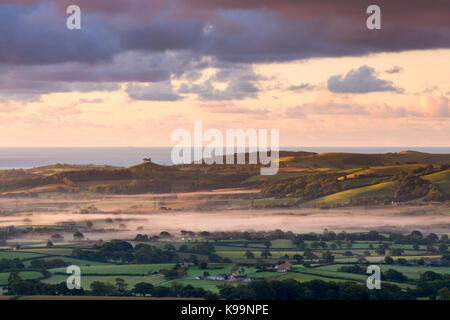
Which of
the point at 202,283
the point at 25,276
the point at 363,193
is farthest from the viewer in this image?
the point at 363,193

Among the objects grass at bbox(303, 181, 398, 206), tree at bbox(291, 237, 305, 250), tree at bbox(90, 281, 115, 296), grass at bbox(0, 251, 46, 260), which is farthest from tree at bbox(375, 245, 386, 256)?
grass at bbox(0, 251, 46, 260)

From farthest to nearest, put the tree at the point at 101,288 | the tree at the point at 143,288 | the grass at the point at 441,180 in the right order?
the grass at the point at 441,180 < the tree at the point at 101,288 < the tree at the point at 143,288

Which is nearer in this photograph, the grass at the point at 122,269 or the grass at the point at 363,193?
the grass at the point at 122,269

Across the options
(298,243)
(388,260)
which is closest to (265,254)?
(298,243)

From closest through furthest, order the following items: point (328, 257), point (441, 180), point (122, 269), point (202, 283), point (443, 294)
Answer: point (443, 294)
point (202, 283)
point (122, 269)
point (328, 257)
point (441, 180)

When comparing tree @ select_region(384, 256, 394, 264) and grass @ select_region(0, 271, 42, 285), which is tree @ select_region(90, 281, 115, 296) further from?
tree @ select_region(384, 256, 394, 264)

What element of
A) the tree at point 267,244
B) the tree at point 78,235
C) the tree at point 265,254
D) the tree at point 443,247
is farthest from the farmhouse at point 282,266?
the tree at point 78,235

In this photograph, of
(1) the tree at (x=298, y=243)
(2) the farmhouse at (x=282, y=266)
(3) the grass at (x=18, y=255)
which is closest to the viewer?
(2) the farmhouse at (x=282, y=266)

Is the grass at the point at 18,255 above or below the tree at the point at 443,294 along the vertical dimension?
above

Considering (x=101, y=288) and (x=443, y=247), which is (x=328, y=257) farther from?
(x=101, y=288)

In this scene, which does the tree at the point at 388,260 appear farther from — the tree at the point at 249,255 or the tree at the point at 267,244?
the tree at the point at 267,244

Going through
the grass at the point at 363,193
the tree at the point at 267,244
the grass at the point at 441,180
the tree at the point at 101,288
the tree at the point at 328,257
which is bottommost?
the tree at the point at 101,288
